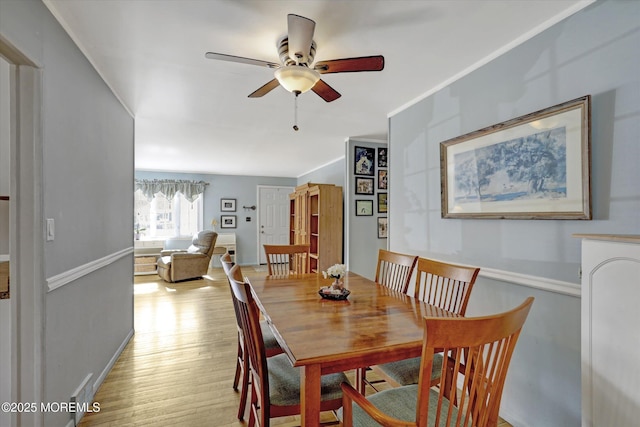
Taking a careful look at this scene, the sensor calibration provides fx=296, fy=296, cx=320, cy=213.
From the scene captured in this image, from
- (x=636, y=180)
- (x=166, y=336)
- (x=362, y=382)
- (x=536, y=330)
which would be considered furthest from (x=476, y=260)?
(x=166, y=336)

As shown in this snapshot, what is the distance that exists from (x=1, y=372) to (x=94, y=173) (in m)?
1.28

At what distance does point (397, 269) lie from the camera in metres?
2.21

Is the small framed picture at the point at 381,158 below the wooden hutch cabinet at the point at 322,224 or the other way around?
the other way around

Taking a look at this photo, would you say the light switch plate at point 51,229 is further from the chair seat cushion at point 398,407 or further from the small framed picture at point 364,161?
the small framed picture at point 364,161

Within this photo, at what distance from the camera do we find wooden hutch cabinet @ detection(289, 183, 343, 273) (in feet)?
15.2

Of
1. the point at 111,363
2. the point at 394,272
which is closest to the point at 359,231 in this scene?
the point at 394,272

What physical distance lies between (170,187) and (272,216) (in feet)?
8.45

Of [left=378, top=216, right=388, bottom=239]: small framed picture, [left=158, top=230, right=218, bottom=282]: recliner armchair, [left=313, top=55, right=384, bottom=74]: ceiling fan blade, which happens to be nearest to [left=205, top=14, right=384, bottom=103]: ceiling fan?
[left=313, top=55, right=384, bottom=74]: ceiling fan blade

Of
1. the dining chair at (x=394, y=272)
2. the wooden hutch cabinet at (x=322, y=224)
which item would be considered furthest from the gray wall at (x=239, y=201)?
the dining chair at (x=394, y=272)

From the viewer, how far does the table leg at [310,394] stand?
1.03 metres

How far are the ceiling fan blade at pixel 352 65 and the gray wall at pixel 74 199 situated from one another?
141cm

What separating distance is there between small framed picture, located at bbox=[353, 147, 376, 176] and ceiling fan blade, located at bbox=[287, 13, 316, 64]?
2.52m

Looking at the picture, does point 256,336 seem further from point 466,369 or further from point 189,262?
point 189,262

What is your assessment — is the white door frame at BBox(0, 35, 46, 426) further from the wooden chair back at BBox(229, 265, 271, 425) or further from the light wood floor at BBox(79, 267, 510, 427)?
the wooden chair back at BBox(229, 265, 271, 425)
